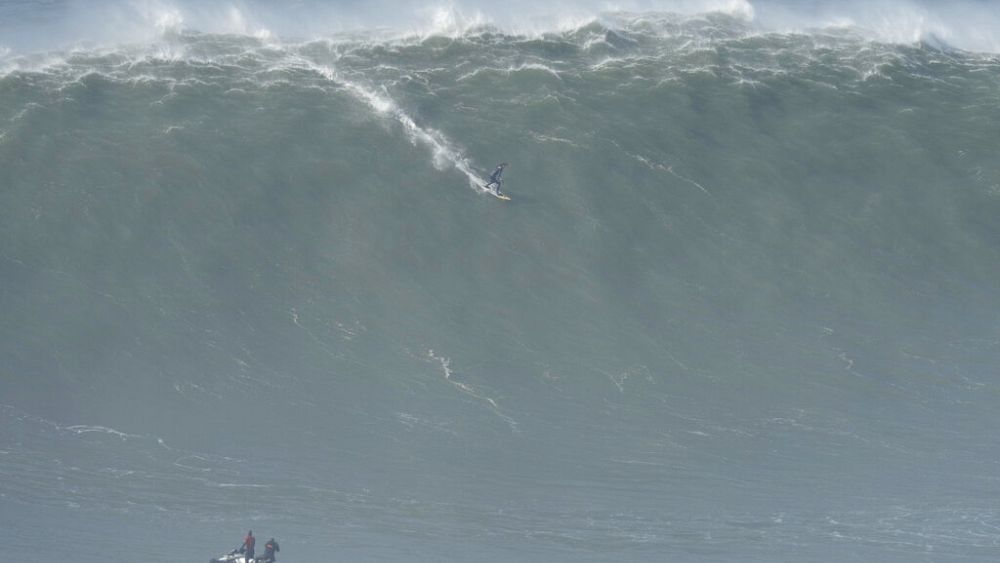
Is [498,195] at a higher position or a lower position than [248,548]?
higher

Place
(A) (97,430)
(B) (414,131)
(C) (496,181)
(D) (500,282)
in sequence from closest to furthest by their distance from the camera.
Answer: (A) (97,430)
(D) (500,282)
(C) (496,181)
(B) (414,131)

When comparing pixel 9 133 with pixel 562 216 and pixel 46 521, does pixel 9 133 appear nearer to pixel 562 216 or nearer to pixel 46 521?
pixel 46 521

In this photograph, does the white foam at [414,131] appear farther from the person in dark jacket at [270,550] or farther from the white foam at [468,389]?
the person in dark jacket at [270,550]

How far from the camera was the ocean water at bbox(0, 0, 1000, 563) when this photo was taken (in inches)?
2712

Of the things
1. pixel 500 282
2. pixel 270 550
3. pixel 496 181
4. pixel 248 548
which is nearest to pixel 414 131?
pixel 496 181

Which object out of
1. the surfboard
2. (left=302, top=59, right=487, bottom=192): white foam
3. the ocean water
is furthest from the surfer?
the ocean water

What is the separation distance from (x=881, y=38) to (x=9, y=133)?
211 feet

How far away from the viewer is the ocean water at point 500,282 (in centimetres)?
6888

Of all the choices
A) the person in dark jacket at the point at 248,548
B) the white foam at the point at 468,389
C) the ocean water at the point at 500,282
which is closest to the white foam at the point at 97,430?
the ocean water at the point at 500,282

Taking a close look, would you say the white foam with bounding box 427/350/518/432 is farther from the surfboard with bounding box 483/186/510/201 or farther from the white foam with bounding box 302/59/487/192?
the white foam with bounding box 302/59/487/192

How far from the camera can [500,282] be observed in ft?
259

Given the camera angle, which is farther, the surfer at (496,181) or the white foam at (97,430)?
the surfer at (496,181)

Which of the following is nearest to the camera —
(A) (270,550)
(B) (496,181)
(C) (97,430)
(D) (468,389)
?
(A) (270,550)

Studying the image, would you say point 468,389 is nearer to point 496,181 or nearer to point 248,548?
point 248,548
